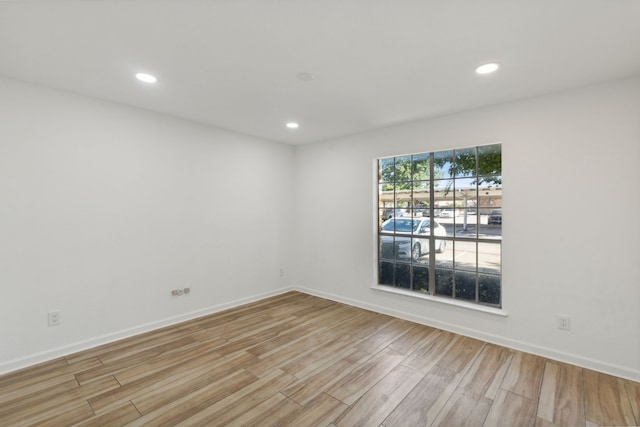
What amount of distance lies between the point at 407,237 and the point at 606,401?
2.28 metres

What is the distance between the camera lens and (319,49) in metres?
2.06

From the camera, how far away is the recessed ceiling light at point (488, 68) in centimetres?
227

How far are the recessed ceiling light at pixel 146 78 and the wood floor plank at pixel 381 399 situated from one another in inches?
120

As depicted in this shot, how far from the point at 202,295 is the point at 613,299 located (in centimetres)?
432

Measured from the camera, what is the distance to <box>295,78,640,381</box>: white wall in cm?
249

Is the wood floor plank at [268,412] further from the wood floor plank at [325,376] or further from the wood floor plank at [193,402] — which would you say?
the wood floor plank at [193,402]

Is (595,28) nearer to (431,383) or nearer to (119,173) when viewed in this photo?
(431,383)

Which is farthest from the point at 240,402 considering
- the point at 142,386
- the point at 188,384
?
the point at 142,386

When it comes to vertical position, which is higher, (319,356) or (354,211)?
(354,211)

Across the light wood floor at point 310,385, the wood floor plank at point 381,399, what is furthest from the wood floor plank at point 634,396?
the wood floor plank at point 381,399

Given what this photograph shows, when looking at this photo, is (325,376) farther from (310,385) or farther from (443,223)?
(443,223)

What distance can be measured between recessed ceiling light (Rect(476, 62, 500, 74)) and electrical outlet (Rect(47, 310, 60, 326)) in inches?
170

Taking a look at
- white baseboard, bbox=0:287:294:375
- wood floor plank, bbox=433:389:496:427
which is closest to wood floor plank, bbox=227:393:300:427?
wood floor plank, bbox=433:389:496:427

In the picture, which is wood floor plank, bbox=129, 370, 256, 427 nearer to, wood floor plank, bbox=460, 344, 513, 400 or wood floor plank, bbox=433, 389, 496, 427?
wood floor plank, bbox=433, 389, 496, 427
